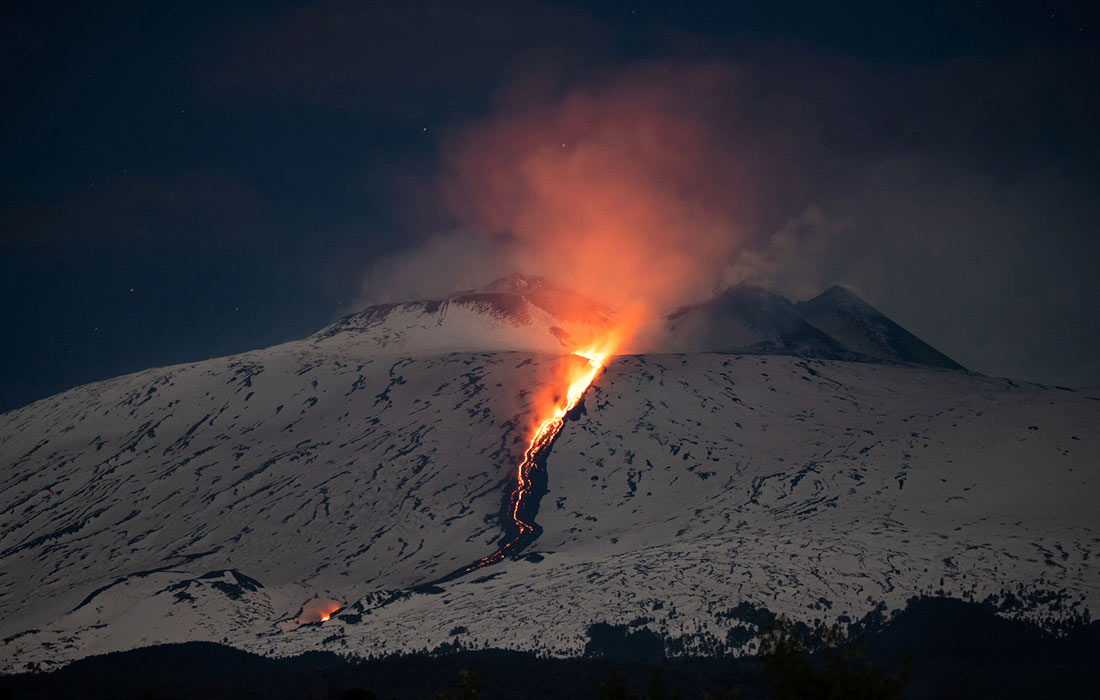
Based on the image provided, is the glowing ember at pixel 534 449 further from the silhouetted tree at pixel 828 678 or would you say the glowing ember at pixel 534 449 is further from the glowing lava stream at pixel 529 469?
the silhouetted tree at pixel 828 678

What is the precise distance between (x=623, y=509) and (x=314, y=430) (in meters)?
63.7

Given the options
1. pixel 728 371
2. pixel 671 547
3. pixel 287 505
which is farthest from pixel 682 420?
pixel 287 505

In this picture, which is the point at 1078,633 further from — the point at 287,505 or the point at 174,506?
the point at 174,506

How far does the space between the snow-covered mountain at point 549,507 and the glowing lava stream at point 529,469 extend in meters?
2.42

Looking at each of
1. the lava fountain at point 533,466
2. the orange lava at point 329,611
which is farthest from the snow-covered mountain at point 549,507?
the lava fountain at point 533,466

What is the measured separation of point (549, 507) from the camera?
13762 cm

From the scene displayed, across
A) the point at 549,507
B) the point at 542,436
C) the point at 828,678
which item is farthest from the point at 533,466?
the point at 828,678

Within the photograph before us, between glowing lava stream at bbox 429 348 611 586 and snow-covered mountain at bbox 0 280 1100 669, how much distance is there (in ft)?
7.94

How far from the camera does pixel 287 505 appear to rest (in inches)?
5906

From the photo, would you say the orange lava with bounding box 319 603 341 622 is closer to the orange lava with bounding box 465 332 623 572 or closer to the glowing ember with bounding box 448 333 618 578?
the glowing ember with bounding box 448 333 618 578

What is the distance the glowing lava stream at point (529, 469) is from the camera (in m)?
124

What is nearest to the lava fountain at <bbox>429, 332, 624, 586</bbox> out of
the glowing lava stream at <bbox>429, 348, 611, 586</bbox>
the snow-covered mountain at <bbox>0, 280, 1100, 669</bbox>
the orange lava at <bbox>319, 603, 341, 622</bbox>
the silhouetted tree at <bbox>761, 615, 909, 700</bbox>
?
the glowing lava stream at <bbox>429, 348, 611, 586</bbox>

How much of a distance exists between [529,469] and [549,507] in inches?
470

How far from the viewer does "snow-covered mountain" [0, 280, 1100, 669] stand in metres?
101
